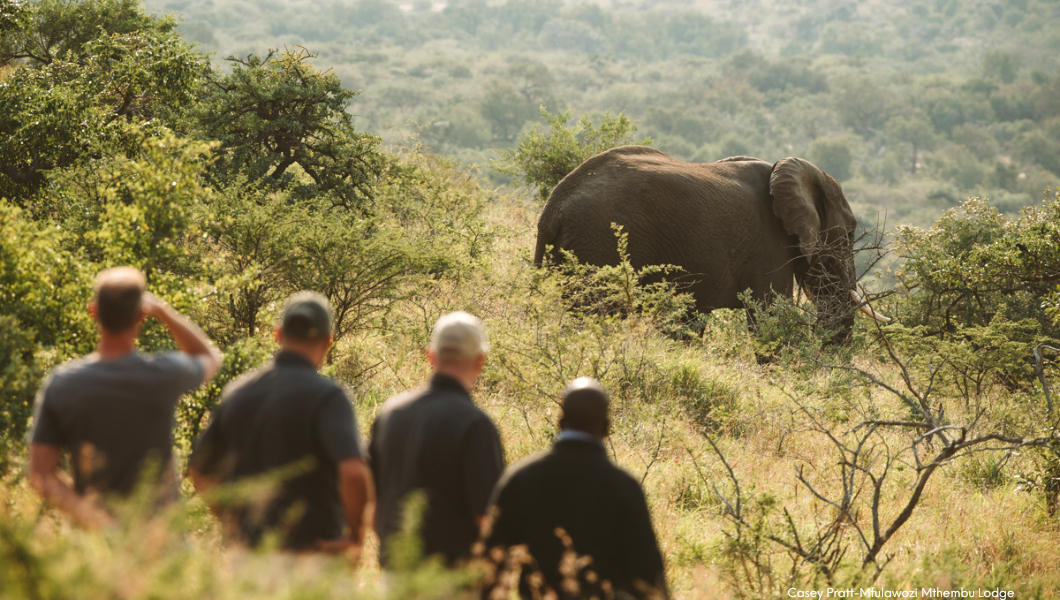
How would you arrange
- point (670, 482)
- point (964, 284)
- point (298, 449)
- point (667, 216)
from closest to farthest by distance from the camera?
point (298, 449)
point (670, 482)
point (964, 284)
point (667, 216)

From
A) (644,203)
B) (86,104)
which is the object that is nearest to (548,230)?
(644,203)

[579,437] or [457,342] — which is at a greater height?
[457,342]

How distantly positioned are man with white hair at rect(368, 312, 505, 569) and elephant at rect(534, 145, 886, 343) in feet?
21.0

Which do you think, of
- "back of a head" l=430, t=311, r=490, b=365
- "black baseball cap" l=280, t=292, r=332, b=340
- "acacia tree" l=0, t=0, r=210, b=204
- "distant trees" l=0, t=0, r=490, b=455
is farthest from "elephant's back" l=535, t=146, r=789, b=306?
"black baseball cap" l=280, t=292, r=332, b=340

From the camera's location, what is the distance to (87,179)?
786 cm

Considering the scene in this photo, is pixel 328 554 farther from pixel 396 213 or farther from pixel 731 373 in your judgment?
pixel 396 213

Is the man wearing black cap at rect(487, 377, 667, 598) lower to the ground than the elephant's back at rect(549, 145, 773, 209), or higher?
lower

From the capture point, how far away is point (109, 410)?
318 centimetres

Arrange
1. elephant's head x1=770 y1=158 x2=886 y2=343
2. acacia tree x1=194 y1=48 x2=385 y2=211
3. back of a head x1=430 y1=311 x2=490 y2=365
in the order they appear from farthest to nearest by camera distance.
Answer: elephant's head x1=770 y1=158 x2=886 y2=343
acacia tree x1=194 y1=48 x2=385 y2=211
back of a head x1=430 y1=311 x2=490 y2=365

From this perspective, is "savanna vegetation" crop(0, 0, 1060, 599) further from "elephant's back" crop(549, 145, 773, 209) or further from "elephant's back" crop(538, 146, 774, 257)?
"elephant's back" crop(549, 145, 773, 209)

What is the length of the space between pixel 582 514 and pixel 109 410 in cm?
178

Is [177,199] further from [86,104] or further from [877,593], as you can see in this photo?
[877,593]

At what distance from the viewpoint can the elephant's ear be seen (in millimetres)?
12312

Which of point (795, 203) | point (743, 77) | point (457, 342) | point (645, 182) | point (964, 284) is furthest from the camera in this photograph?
point (743, 77)
